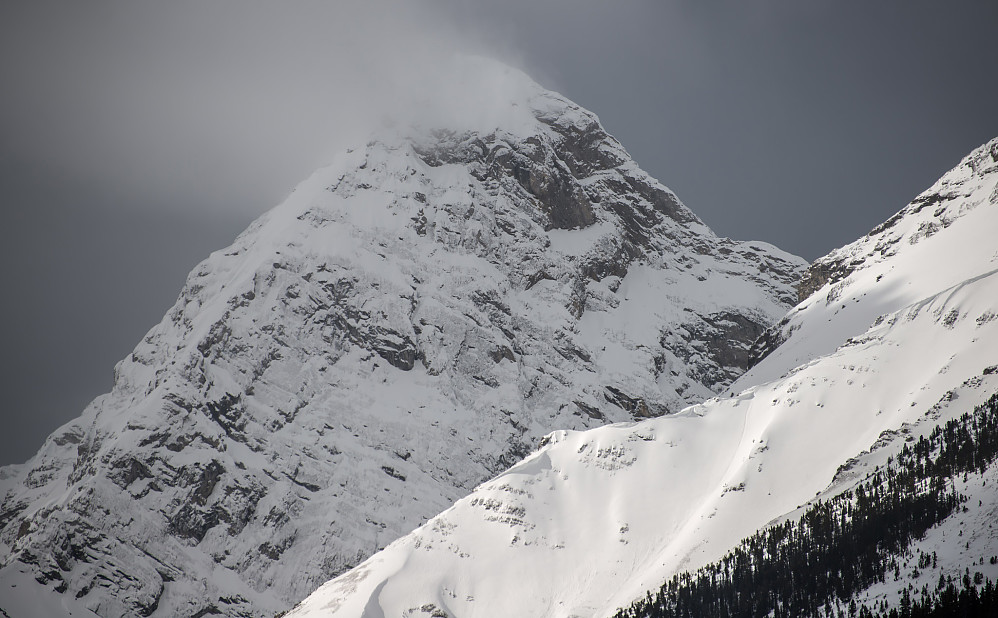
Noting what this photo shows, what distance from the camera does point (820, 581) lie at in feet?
461

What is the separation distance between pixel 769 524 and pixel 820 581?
3105 centimetres

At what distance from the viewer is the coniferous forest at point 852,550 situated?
135 meters

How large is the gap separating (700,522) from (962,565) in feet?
223

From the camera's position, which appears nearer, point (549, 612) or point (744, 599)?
point (744, 599)

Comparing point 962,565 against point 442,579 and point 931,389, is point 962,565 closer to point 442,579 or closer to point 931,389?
point 931,389

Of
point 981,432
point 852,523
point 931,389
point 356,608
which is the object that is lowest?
point 356,608

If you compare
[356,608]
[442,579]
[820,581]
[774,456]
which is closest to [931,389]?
[774,456]

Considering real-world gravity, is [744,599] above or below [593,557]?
below

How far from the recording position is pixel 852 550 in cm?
14325

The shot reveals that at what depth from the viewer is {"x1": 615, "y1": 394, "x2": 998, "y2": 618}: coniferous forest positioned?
442 feet

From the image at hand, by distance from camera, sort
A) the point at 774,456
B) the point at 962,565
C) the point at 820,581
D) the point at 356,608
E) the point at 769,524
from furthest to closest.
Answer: the point at 774,456 < the point at 356,608 < the point at 769,524 < the point at 820,581 < the point at 962,565

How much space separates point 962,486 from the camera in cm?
14162

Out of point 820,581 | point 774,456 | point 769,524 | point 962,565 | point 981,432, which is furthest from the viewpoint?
point 774,456

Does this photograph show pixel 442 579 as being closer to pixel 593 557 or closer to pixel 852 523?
pixel 593 557
